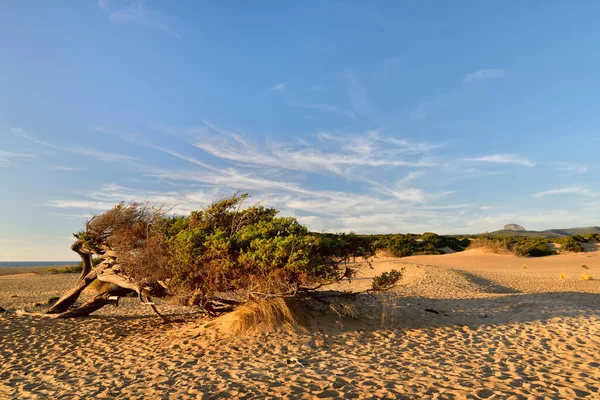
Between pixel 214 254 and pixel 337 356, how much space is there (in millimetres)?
4033

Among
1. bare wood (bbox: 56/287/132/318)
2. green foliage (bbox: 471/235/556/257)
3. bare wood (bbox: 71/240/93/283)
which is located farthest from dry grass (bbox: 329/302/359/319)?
green foliage (bbox: 471/235/556/257)

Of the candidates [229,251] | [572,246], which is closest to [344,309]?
[229,251]

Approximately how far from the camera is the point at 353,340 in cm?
1003

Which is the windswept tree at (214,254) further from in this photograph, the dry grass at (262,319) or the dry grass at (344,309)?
the dry grass at (344,309)

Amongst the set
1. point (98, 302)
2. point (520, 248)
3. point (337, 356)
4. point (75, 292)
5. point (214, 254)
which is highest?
point (214, 254)

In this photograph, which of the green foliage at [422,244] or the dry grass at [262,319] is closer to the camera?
the dry grass at [262,319]

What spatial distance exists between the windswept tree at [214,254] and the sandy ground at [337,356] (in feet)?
3.98

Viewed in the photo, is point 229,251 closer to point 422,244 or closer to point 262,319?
point 262,319

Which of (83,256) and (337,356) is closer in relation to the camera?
A: (337,356)

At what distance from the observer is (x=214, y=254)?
10.3 metres

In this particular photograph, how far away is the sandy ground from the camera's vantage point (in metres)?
6.69

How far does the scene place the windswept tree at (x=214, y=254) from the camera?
9773mm

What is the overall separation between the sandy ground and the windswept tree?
121 cm

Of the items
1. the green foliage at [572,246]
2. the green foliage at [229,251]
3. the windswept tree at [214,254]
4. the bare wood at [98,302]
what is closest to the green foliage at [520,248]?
the green foliage at [572,246]
